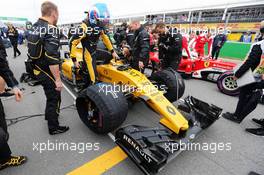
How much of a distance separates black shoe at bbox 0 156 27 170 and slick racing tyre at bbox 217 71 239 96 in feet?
15.1

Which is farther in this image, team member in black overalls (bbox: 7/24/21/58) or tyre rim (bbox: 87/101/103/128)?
team member in black overalls (bbox: 7/24/21/58)

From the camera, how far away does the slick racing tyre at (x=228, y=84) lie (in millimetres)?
4422

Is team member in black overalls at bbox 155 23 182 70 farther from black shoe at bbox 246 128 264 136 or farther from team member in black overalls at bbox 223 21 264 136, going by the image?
black shoe at bbox 246 128 264 136

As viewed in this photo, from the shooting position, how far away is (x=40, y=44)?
2.22 m

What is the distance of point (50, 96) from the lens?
2.53m

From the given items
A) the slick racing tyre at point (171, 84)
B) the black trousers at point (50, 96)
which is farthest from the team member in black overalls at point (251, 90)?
the black trousers at point (50, 96)

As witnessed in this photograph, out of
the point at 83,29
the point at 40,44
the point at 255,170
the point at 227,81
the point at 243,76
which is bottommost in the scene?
the point at 255,170

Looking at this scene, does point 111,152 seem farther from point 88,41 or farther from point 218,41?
point 218,41

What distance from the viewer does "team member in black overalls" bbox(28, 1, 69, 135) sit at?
218 cm

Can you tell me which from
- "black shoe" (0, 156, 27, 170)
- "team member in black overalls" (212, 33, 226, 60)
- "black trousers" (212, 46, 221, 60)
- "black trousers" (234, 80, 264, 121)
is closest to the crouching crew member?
"black shoe" (0, 156, 27, 170)

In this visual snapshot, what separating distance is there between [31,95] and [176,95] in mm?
3503

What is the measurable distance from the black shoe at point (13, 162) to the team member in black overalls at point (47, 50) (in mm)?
690

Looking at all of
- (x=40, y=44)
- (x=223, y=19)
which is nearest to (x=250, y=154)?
(x=40, y=44)

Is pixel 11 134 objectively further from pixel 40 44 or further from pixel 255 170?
pixel 255 170
